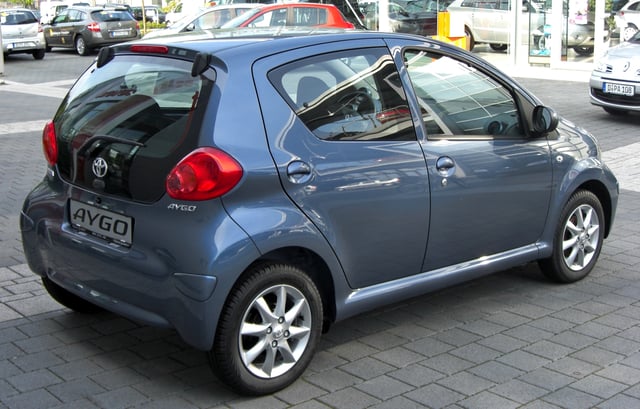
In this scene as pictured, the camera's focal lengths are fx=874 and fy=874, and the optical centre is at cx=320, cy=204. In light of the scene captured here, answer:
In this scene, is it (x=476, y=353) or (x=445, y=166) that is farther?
(x=445, y=166)

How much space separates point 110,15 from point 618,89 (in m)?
19.5

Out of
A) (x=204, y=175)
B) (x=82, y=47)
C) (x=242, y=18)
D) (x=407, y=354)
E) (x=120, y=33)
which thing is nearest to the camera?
(x=204, y=175)

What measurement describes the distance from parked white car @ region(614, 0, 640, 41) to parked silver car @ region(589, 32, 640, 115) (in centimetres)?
529

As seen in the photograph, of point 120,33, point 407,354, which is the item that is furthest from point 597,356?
point 120,33

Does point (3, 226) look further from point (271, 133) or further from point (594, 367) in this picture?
point (594, 367)

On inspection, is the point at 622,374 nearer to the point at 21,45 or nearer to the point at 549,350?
the point at 549,350

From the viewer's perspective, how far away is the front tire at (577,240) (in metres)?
5.35

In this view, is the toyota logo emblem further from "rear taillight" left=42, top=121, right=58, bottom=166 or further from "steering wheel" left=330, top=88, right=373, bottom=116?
"steering wheel" left=330, top=88, right=373, bottom=116

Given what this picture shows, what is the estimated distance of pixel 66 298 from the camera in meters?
4.78

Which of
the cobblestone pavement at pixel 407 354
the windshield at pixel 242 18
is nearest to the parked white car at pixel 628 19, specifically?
the windshield at pixel 242 18

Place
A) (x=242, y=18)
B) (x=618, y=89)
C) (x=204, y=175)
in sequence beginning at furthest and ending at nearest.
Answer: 1. (x=242, y=18)
2. (x=618, y=89)
3. (x=204, y=175)

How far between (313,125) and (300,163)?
222 mm

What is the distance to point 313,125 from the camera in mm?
4070

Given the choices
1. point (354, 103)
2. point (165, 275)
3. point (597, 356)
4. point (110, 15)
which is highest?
point (110, 15)
